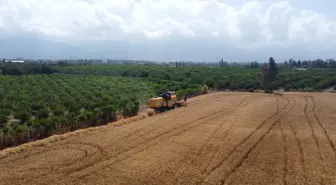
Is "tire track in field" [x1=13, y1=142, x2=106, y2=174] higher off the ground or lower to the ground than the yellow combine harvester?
lower

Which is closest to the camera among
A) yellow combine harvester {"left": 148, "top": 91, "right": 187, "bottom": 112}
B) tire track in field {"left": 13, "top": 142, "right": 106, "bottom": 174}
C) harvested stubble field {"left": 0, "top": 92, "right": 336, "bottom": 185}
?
harvested stubble field {"left": 0, "top": 92, "right": 336, "bottom": 185}

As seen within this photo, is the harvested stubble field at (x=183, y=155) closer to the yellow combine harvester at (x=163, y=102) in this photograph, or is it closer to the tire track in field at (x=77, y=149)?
the tire track in field at (x=77, y=149)

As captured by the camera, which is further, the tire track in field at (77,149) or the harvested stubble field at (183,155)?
the tire track in field at (77,149)

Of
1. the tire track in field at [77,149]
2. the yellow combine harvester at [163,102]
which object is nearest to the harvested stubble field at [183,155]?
the tire track in field at [77,149]

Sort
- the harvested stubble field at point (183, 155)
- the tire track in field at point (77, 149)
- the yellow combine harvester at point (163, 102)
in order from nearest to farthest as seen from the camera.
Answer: the harvested stubble field at point (183, 155) → the tire track in field at point (77, 149) → the yellow combine harvester at point (163, 102)

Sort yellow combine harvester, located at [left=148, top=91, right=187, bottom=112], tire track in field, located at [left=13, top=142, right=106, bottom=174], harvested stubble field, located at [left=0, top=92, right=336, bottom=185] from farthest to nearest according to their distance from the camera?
yellow combine harvester, located at [left=148, top=91, right=187, bottom=112] < tire track in field, located at [left=13, top=142, right=106, bottom=174] < harvested stubble field, located at [left=0, top=92, right=336, bottom=185]

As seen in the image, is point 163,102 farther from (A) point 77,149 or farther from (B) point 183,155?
(B) point 183,155

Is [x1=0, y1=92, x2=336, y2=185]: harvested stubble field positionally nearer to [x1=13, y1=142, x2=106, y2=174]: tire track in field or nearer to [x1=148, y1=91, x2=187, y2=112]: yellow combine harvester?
[x1=13, y1=142, x2=106, y2=174]: tire track in field

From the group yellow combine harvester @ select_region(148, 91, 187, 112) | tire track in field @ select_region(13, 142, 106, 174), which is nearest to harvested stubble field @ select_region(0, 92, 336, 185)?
tire track in field @ select_region(13, 142, 106, 174)

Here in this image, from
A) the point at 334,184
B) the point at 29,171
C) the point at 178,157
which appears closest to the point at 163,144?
the point at 178,157
